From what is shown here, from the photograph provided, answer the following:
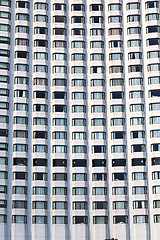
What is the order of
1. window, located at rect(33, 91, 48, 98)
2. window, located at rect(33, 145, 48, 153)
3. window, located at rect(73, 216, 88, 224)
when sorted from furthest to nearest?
window, located at rect(33, 91, 48, 98) → window, located at rect(33, 145, 48, 153) → window, located at rect(73, 216, 88, 224)

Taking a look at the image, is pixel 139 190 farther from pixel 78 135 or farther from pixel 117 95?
pixel 117 95

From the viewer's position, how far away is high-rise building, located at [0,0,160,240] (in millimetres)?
81188

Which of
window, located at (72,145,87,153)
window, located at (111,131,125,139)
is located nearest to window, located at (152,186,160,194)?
window, located at (111,131,125,139)

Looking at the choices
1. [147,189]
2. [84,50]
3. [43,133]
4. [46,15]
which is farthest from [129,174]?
[46,15]

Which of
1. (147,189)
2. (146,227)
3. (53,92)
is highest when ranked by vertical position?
(53,92)

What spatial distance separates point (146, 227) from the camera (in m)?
80.4

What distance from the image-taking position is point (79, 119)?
86.1 m

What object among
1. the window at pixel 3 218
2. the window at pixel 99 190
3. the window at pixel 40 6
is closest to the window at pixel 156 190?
the window at pixel 99 190

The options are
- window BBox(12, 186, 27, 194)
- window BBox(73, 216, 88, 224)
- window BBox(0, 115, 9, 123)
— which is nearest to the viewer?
window BBox(73, 216, 88, 224)

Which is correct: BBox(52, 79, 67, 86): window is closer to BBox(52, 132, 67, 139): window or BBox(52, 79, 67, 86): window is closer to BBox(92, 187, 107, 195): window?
BBox(52, 132, 67, 139): window

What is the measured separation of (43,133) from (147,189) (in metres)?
19.6

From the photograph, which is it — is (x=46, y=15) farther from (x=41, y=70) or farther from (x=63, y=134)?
(x=63, y=134)

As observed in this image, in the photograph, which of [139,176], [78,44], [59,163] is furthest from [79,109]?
[139,176]

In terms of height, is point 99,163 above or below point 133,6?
below
